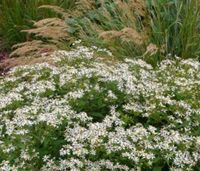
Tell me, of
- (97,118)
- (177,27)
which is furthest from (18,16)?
(97,118)

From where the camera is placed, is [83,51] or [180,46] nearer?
[83,51]

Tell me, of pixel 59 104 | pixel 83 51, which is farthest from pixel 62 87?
pixel 83 51

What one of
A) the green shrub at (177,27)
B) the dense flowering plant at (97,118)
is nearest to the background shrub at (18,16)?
the green shrub at (177,27)

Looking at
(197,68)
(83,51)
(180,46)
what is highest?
(83,51)

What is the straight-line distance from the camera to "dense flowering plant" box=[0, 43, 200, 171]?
2.52 metres

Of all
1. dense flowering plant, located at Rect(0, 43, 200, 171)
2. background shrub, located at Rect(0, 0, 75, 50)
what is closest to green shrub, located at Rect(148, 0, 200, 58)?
dense flowering plant, located at Rect(0, 43, 200, 171)

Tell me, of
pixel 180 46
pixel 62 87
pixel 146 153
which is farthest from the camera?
pixel 180 46

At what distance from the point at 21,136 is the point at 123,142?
1.81 feet

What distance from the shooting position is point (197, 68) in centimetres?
340

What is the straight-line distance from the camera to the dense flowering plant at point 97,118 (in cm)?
252

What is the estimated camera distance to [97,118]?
2938mm

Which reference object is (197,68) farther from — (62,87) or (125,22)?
(125,22)

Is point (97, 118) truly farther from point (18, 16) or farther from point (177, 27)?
point (18, 16)

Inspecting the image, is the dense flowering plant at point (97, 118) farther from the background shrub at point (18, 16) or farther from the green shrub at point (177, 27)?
the background shrub at point (18, 16)
